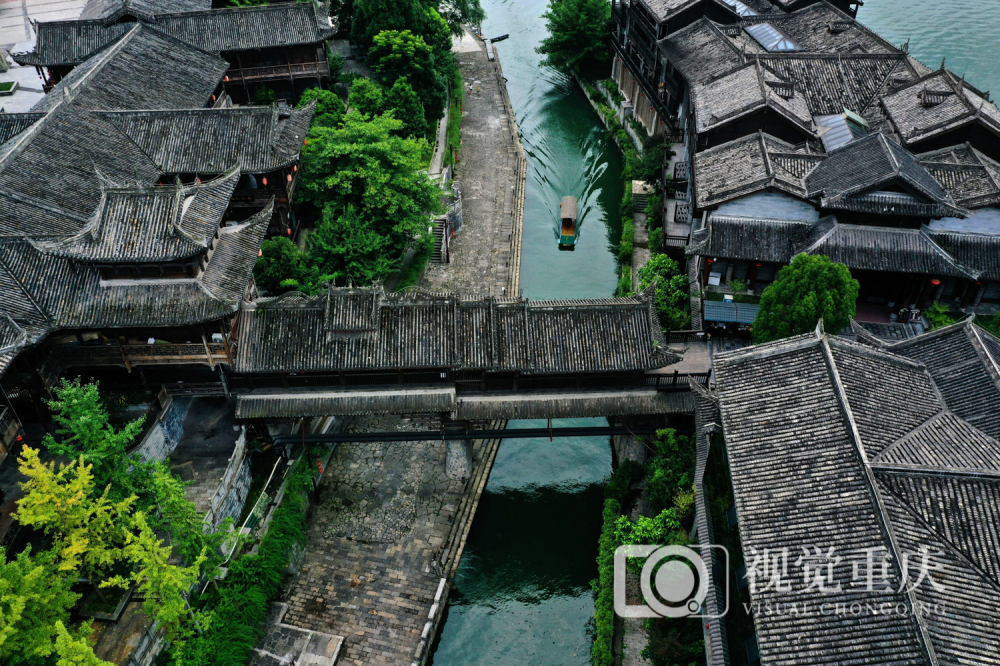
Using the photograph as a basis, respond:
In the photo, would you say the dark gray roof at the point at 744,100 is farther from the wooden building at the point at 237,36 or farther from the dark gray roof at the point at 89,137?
the dark gray roof at the point at 89,137

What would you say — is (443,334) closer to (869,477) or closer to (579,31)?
(869,477)

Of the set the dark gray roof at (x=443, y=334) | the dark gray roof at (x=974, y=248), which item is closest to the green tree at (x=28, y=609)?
the dark gray roof at (x=443, y=334)

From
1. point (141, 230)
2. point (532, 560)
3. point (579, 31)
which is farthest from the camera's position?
point (579, 31)

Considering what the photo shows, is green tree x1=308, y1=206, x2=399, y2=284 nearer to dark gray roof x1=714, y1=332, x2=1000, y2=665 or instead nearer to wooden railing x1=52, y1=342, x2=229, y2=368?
wooden railing x1=52, y1=342, x2=229, y2=368

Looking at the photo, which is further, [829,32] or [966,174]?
[829,32]

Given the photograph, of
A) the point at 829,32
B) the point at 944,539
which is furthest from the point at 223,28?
the point at 944,539

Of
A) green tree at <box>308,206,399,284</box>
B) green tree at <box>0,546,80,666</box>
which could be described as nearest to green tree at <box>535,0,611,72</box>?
green tree at <box>308,206,399,284</box>

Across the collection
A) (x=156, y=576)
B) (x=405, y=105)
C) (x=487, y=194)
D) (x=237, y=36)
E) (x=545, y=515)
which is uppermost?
(x=237, y=36)
